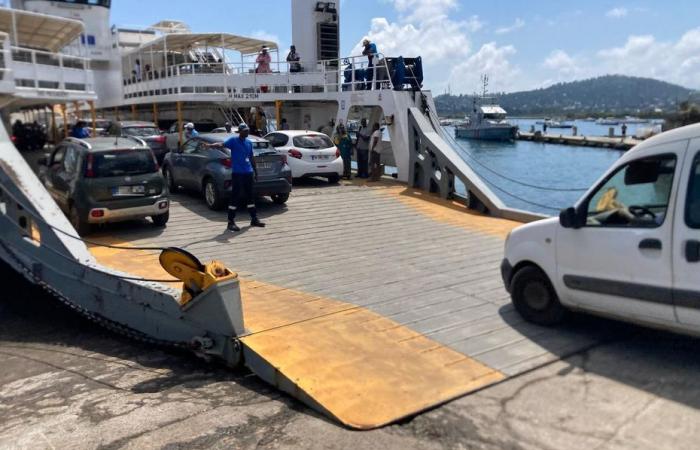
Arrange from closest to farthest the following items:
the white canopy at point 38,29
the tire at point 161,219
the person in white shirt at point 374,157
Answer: the tire at point 161,219, the person in white shirt at point 374,157, the white canopy at point 38,29

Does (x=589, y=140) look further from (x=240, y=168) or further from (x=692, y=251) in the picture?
(x=692, y=251)

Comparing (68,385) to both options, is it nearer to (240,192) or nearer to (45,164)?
(240,192)

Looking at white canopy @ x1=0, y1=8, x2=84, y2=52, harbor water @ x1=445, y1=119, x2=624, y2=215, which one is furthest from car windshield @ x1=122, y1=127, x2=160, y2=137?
harbor water @ x1=445, y1=119, x2=624, y2=215

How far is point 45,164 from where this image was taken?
11.3 meters

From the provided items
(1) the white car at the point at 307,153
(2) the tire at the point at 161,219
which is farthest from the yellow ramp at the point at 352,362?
(1) the white car at the point at 307,153

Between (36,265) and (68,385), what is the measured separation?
3306mm

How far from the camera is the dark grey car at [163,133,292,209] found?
1162 centimetres

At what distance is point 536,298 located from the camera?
6.12 m

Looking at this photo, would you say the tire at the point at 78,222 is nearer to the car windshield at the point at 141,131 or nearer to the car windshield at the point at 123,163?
the car windshield at the point at 123,163

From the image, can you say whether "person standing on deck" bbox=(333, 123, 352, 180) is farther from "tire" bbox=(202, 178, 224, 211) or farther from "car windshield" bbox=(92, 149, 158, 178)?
"car windshield" bbox=(92, 149, 158, 178)

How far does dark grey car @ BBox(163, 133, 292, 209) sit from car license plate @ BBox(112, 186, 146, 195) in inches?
71.4

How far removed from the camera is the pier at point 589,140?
65.8 m

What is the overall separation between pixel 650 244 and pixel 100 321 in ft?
21.0

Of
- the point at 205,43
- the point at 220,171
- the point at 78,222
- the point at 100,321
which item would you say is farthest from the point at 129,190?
the point at 205,43
